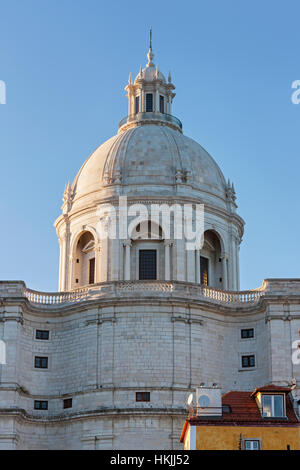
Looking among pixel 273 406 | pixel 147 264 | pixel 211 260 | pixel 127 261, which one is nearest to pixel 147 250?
pixel 147 264

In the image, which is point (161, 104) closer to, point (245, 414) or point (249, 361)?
point (249, 361)

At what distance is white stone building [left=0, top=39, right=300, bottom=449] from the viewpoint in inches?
2363

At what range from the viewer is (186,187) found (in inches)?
2803

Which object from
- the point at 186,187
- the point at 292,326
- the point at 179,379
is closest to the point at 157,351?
the point at 179,379

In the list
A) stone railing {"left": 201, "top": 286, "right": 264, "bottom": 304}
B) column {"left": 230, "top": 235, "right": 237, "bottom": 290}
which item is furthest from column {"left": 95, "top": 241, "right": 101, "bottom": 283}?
column {"left": 230, "top": 235, "right": 237, "bottom": 290}

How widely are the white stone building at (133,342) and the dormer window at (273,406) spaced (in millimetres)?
12238

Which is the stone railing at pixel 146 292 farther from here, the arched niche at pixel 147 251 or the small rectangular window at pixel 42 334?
the arched niche at pixel 147 251

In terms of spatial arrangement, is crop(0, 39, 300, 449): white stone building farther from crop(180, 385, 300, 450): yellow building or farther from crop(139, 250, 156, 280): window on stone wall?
crop(180, 385, 300, 450): yellow building

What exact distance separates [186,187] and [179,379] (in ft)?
51.4

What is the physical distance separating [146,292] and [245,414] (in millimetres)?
17658

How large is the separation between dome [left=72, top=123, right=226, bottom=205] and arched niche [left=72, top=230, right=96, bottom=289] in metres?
3.23

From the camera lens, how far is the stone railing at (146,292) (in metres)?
63.5
